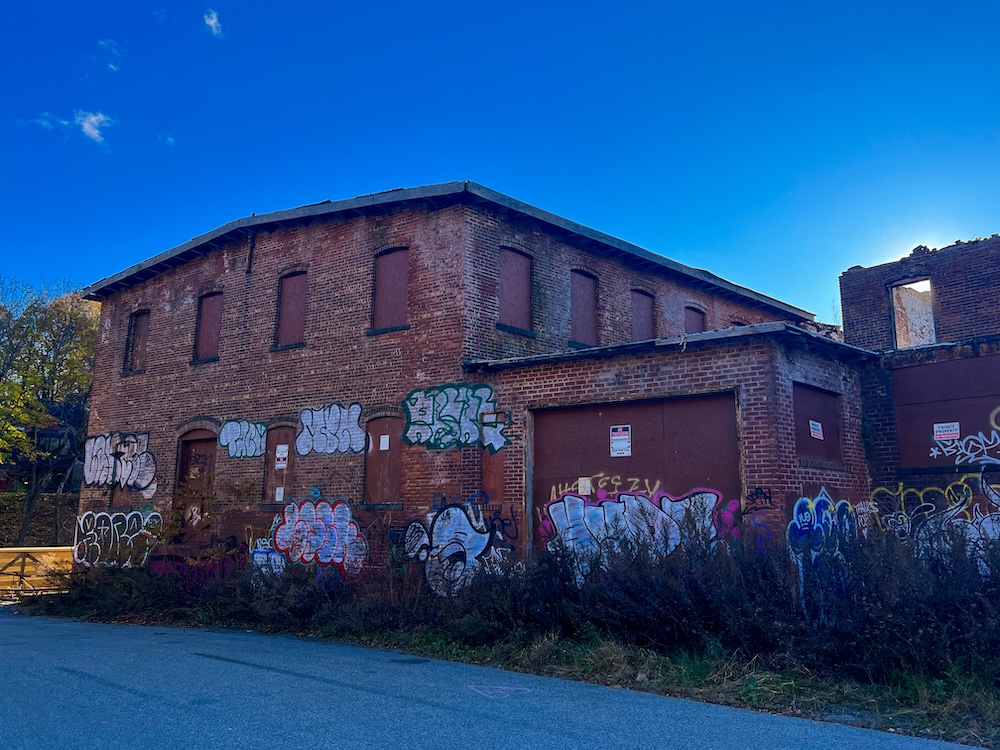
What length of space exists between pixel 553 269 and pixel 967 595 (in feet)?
33.4

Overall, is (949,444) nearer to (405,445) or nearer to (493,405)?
(493,405)

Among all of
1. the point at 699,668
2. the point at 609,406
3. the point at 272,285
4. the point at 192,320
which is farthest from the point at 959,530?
the point at 192,320

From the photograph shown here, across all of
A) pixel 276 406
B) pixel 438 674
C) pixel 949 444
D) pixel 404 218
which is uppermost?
pixel 404 218

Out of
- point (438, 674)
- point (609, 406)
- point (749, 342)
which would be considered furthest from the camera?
point (609, 406)

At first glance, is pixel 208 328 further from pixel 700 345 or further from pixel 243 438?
pixel 700 345

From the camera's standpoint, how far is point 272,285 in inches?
687

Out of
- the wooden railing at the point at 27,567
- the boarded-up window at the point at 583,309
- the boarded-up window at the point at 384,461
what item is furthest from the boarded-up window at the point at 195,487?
the boarded-up window at the point at 583,309

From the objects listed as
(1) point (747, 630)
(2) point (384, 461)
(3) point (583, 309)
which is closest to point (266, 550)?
(2) point (384, 461)

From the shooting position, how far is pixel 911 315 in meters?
19.7

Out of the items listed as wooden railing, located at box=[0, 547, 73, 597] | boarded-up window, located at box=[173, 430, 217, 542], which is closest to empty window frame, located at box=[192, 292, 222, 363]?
boarded-up window, located at box=[173, 430, 217, 542]

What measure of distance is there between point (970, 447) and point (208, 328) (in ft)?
49.7

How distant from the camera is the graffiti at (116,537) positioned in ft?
58.0

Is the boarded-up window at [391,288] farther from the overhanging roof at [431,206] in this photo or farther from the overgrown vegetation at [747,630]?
the overgrown vegetation at [747,630]

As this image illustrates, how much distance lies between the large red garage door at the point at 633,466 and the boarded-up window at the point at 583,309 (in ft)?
12.1
